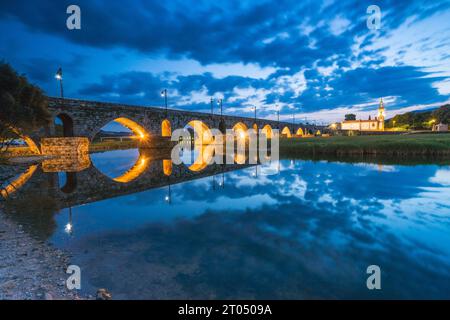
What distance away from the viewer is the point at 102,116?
33.8 meters

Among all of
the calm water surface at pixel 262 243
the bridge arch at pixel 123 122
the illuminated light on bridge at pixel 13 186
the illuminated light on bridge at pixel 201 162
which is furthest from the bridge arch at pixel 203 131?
the calm water surface at pixel 262 243

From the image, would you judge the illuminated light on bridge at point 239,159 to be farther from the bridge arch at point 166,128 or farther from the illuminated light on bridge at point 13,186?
the bridge arch at point 166,128

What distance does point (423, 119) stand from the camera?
10312 cm

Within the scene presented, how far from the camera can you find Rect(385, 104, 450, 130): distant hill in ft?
279

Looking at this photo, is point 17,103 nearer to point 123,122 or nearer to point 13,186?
point 13,186

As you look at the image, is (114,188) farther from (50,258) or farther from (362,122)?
(362,122)

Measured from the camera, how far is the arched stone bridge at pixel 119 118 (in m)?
29.8

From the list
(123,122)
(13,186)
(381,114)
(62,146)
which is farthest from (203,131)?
(381,114)

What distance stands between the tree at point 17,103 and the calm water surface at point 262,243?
571 inches

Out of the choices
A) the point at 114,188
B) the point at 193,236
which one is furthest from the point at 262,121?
the point at 193,236

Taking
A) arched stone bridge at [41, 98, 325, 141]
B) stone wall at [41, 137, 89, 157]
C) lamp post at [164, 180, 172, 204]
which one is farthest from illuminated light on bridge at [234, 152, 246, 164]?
arched stone bridge at [41, 98, 325, 141]

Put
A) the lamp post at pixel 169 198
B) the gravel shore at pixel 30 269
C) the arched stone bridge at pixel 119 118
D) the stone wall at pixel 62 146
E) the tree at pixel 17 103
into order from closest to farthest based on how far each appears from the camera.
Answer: the gravel shore at pixel 30 269 → the lamp post at pixel 169 198 → the tree at pixel 17 103 → the stone wall at pixel 62 146 → the arched stone bridge at pixel 119 118

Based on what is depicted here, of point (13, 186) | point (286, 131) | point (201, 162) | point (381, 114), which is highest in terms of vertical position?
point (381, 114)

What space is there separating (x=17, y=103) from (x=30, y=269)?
798 inches
